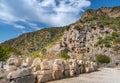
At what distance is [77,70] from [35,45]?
11446 cm

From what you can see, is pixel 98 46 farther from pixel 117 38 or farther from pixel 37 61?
pixel 37 61

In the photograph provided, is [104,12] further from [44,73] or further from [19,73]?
[19,73]

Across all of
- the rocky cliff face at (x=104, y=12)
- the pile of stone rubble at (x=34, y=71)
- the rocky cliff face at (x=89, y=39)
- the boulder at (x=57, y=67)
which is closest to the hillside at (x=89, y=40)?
the rocky cliff face at (x=89, y=39)

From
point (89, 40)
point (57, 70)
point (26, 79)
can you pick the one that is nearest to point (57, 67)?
point (57, 70)

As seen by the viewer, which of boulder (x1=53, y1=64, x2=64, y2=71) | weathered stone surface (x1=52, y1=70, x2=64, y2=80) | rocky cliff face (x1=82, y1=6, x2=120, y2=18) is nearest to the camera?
weathered stone surface (x1=52, y1=70, x2=64, y2=80)

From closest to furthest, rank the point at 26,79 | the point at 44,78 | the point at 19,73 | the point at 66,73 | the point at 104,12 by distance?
the point at 19,73, the point at 26,79, the point at 44,78, the point at 66,73, the point at 104,12

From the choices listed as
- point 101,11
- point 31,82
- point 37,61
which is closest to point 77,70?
point 37,61

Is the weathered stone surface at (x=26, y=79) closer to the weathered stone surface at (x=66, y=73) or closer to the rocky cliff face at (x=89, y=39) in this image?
the weathered stone surface at (x=66, y=73)

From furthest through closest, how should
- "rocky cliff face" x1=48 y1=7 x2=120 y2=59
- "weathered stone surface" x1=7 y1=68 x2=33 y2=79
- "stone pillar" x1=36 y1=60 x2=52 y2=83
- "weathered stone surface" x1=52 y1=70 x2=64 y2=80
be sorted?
"rocky cliff face" x1=48 y1=7 x2=120 y2=59 → "weathered stone surface" x1=52 y1=70 x2=64 y2=80 → "stone pillar" x1=36 y1=60 x2=52 y2=83 → "weathered stone surface" x1=7 y1=68 x2=33 y2=79

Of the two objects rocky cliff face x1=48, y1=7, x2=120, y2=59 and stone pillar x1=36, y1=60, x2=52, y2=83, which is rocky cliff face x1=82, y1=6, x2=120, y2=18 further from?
stone pillar x1=36, y1=60, x2=52, y2=83

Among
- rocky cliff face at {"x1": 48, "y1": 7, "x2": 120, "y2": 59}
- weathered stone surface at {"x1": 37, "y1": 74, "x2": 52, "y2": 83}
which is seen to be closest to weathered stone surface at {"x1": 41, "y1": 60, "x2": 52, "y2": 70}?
weathered stone surface at {"x1": 37, "y1": 74, "x2": 52, "y2": 83}

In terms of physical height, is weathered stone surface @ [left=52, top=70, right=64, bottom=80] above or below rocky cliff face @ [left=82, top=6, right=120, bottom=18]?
below

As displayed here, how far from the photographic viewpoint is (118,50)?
73562 millimetres

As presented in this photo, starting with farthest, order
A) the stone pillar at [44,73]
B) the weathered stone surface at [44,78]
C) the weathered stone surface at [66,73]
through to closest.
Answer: the weathered stone surface at [66,73]
the stone pillar at [44,73]
the weathered stone surface at [44,78]
